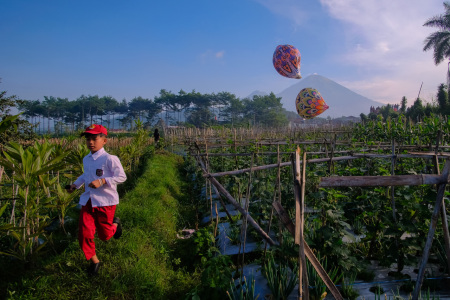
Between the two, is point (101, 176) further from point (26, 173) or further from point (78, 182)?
point (26, 173)

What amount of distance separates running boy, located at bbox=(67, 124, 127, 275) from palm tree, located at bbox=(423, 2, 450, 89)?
89.6 ft

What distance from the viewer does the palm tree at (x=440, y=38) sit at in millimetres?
20625

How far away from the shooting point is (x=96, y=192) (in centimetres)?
286

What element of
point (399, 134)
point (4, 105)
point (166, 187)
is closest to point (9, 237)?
point (166, 187)

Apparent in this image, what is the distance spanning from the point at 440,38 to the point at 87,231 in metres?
28.2

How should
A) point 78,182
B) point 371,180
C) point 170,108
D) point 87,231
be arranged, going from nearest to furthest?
1. point 371,180
2. point 87,231
3. point 78,182
4. point 170,108

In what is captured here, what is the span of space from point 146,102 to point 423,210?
198 feet

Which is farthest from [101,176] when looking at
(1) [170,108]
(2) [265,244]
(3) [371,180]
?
(1) [170,108]

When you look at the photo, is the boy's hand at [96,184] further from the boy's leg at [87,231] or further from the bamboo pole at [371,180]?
the bamboo pole at [371,180]

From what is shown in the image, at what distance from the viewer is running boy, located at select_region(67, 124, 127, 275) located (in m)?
2.80

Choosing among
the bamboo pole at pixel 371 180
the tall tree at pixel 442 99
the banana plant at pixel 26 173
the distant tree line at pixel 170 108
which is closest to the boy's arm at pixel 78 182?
the banana plant at pixel 26 173

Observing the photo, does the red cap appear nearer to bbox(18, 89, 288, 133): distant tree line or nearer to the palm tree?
the palm tree

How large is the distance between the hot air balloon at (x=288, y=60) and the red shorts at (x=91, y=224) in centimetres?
968

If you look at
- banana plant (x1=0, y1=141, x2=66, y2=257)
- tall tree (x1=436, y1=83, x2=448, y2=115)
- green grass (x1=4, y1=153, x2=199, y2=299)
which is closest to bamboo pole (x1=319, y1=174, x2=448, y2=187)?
green grass (x1=4, y1=153, x2=199, y2=299)
